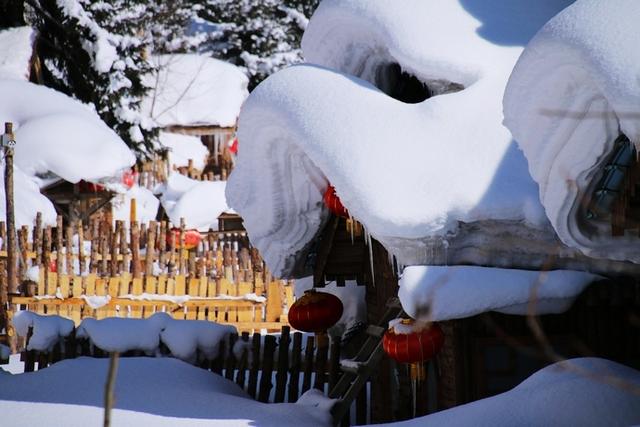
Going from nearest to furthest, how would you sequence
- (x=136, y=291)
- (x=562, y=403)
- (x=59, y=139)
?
(x=562, y=403) → (x=136, y=291) → (x=59, y=139)

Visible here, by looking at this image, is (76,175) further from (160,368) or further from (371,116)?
(371,116)

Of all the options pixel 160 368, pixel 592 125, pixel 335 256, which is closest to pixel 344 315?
pixel 335 256

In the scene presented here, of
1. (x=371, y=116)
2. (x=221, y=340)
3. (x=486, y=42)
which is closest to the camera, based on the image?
(x=371, y=116)

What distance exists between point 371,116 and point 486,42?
61.5 inches

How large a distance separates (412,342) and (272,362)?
2877 mm

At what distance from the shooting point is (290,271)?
941 cm

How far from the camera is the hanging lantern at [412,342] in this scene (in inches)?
282

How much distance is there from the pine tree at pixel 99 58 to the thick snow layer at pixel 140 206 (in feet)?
6.29

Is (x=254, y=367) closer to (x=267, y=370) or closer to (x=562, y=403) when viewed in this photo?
(x=267, y=370)

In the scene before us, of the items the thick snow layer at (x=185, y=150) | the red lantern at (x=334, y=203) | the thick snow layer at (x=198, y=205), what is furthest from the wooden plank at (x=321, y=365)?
the thick snow layer at (x=185, y=150)

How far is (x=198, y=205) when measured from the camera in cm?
2991

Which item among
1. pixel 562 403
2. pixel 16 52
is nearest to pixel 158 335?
pixel 562 403

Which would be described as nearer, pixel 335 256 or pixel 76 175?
pixel 335 256

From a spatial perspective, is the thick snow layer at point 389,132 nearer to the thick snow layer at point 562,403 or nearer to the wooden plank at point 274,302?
the thick snow layer at point 562,403
